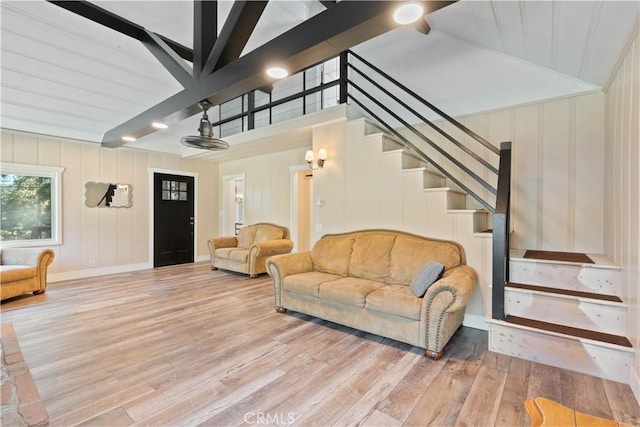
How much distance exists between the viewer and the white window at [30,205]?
186 inches

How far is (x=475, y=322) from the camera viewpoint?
3.02 meters

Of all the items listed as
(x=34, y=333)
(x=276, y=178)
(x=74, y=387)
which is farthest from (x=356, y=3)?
(x=276, y=178)

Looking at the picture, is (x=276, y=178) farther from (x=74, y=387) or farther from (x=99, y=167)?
(x=74, y=387)

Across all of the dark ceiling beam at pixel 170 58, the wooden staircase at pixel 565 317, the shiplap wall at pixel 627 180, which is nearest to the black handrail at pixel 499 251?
the wooden staircase at pixel 565 317

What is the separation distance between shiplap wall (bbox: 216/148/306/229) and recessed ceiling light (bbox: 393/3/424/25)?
4.09 metres

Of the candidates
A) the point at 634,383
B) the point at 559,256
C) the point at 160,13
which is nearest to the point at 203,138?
the point at 160,13

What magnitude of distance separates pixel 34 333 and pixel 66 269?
118 inches

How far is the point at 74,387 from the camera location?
2021 mm

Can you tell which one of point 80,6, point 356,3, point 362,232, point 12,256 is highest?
point 80,6

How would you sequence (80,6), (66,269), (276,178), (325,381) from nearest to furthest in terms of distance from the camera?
(325,381) < (80,6) < (66,269) < (276,178)

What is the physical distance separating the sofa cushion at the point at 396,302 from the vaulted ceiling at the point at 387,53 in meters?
2.29

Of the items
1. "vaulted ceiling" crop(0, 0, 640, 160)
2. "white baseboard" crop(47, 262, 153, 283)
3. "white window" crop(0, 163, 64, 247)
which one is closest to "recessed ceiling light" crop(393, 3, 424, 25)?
"vaulted ceiling" crop(0, 0, 640, 160)

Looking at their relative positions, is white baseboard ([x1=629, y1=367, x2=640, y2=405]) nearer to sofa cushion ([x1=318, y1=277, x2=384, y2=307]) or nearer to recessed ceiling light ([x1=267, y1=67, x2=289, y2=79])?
sofa cushion ([x1=318, y1=277, x2=384, y2=307])

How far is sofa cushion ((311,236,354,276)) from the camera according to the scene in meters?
3.60
